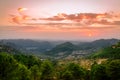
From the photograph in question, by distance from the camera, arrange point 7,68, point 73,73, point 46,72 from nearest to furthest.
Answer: point 7,68, point 73,73, point 46,72

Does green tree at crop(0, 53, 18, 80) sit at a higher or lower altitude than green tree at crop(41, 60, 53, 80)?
higher

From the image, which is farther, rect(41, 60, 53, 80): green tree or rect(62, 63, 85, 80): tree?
rect(41, 60, 53, 80): green tree

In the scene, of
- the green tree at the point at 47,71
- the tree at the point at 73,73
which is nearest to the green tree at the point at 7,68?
the tree at the point at 73,73

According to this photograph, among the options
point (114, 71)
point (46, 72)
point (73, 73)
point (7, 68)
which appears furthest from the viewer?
point (46, 72)

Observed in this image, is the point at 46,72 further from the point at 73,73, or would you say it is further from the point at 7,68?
the point at 7,68

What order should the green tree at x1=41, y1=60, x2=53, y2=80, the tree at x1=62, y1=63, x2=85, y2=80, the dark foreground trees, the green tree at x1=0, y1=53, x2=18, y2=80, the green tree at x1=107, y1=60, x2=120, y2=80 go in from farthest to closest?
the green tree at x1=41, y1=60, x2=53, y2=80
the tree at x1=62, y1=63, x2=85, y2=80
the green tree at x1=107, y1=60, x2=120, y2=80
the dark foreground trees
the green tree at x1=0, y1=53, x2=18, y2=80

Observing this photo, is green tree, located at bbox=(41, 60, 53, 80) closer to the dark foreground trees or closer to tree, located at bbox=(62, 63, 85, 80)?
the dark foreground trees

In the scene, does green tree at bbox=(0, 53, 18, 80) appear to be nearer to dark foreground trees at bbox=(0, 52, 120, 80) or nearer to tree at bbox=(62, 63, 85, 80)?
dark foreground trees at bbox=(0, 52, 120, 80)

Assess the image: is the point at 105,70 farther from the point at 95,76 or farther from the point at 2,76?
the point at 2,76

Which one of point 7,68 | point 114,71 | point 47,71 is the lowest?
point 47,71

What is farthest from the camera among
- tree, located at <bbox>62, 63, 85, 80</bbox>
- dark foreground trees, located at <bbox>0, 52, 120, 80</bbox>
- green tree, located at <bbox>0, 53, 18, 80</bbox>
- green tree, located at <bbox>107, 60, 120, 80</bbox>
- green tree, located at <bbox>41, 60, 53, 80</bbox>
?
green tree, located at <bbox>41, 60, 53, 80</bbox>

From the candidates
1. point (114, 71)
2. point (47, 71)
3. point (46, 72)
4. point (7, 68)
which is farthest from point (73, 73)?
point (7, 68)

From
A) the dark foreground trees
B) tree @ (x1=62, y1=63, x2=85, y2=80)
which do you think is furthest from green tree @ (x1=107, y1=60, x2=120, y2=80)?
tree @ (x1=62, y1=63, x2=85, y2=80)

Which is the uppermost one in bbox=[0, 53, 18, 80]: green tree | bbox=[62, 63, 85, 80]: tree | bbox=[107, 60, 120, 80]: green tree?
bbox=[0, 53, 18, 80]: green tree
